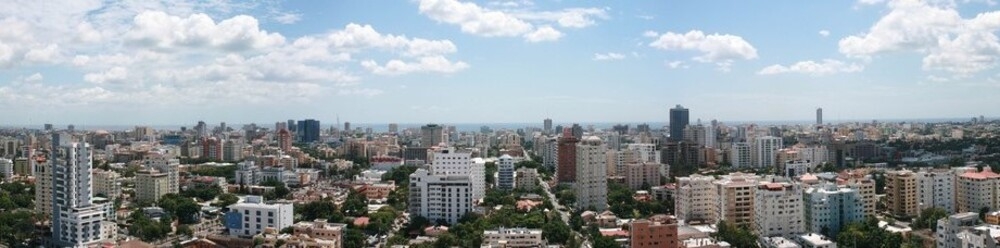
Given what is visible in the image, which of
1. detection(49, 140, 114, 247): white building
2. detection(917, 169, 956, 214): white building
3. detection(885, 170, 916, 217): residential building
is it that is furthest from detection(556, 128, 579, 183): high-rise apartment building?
detection(49, 140, 114, 247): white building

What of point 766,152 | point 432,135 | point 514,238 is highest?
point 432,135

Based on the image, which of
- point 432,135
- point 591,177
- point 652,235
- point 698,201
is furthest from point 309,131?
point 652,235

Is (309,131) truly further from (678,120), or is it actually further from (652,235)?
(652,235)

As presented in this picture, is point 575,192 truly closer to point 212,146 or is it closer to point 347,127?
point 212,146

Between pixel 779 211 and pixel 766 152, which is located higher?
pixel 766 152

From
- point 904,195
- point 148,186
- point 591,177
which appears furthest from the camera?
point 148,186

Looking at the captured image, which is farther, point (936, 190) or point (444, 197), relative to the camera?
point (936, 190)

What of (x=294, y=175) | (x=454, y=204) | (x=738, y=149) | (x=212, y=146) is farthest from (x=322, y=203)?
(x=212, y=146)

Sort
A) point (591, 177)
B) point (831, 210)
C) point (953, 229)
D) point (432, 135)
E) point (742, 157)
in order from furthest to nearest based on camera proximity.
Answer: point (432, 135) < point (742, 157) < point (591, 177) < point (831, 210) < point (953, 229)
